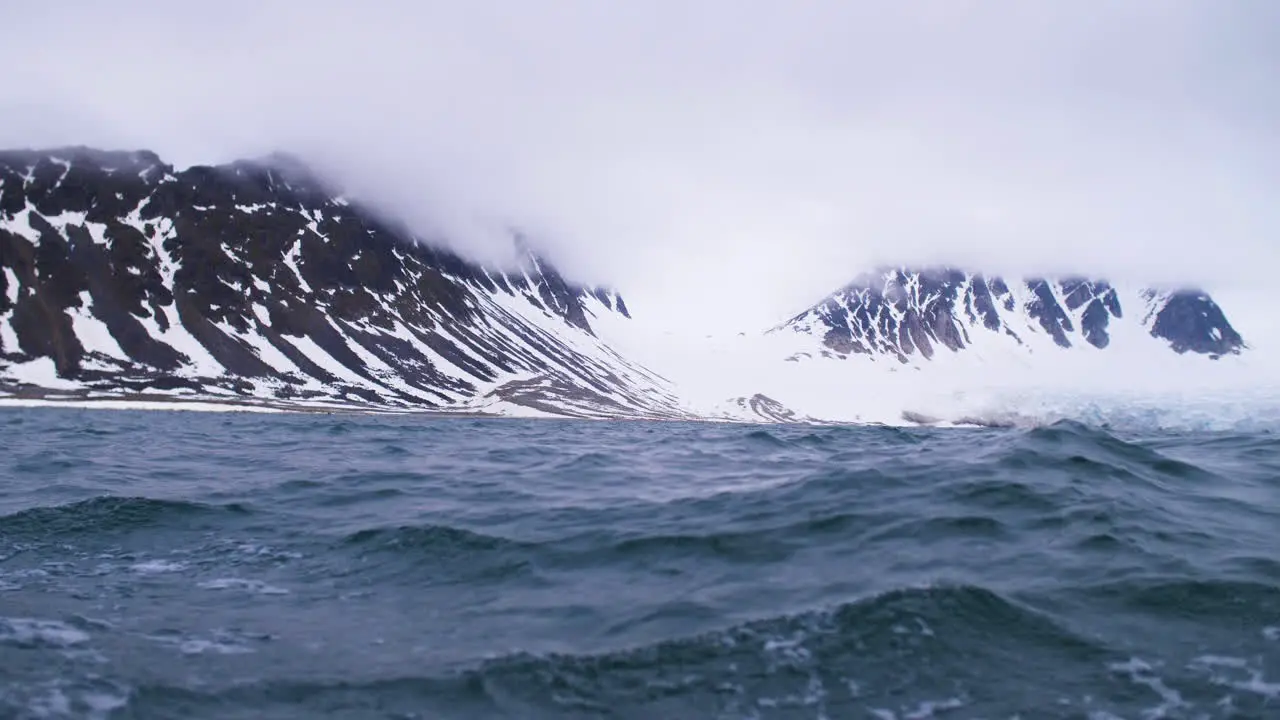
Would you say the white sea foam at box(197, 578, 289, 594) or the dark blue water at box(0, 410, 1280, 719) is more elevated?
the dark blue water at box(0, 410, 1280, 719)

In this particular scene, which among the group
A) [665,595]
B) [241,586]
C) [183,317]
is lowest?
[241,586]

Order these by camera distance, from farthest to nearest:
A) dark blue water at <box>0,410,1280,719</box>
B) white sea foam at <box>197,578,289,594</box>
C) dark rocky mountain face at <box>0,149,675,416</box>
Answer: dark rocky mountain face at <box>0,149,675,416</box> < white sea foam at <box>197,578,289,594</box> < dark blue water at <box>0,410,1280,719</box>

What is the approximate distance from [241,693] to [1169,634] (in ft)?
30.2

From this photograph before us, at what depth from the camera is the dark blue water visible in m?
7.38

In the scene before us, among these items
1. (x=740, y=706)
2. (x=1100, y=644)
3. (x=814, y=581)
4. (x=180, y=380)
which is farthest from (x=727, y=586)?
(x=180, y=380)

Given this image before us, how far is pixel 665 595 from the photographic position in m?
9.88

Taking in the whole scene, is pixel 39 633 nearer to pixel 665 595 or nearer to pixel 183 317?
pixel 665 595

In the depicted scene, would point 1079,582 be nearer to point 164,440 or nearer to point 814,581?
point 814,581

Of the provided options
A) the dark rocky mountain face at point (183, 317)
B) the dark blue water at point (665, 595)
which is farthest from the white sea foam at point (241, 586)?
the dark rocky mountain face at point (183, 317)

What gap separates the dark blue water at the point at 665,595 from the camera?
24.2ft

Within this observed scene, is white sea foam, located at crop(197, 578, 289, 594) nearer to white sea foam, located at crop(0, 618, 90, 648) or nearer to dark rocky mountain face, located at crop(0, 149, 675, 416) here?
white sea foam, located at crop(0, 618, 90, 648)

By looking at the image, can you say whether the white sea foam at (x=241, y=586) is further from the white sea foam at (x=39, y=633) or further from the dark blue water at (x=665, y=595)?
the white sea foam at (x=39, y=633)

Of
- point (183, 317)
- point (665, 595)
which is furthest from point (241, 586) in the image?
point (183, 317)

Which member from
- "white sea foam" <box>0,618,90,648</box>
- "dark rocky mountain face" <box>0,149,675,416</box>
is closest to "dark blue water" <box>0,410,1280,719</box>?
"white sea foam" <box>0,618,90,648</box>
